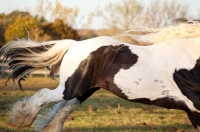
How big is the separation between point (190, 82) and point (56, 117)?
2.20 meters

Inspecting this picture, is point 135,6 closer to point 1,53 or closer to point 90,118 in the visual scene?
point 90,118

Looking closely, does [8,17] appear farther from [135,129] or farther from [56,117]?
[56,117]

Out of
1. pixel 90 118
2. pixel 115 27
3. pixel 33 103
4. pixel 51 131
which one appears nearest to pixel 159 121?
pixel 90 118

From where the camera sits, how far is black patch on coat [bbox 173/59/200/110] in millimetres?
5102

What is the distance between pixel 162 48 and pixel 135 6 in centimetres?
3218

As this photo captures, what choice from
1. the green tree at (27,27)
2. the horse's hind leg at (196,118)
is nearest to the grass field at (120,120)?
the horse's hind leg at (196,118)

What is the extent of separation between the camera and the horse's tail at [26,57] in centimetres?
586

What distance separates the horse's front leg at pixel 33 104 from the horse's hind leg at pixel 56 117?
529 millimetres

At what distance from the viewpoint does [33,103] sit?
5.44 metres

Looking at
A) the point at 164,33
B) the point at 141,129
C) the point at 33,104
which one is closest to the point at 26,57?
the point at 33,104

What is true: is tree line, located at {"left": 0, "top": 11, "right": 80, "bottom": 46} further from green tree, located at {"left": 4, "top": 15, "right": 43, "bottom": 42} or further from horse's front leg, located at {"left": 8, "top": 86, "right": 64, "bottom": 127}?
horse's front leg, located at {"left": 8, "top": 86, "right": 64, "bottom": 127}

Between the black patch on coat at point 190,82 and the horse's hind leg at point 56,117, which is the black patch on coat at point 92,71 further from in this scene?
the black patch on coat at point 190,82

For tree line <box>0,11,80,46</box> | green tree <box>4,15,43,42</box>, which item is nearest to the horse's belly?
tree line <box>0,11,80,46</box>

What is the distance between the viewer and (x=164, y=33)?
5715mm
